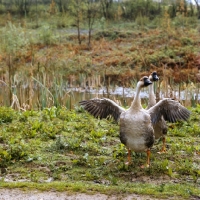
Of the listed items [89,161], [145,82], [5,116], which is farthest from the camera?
[5,116]

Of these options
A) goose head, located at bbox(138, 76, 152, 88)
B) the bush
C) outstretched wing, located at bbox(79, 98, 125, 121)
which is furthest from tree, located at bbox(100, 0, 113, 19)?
goose head, located at bbox(138, 76, 152, 88)

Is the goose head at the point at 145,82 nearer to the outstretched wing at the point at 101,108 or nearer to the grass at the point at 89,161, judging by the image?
the outstretched wing at the point at 101,108

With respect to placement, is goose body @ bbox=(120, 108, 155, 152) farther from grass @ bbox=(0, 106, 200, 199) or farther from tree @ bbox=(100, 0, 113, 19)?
tree @ bbox=(100, 0, 113, 19)

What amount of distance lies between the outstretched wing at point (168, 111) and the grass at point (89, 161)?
0.65 metres

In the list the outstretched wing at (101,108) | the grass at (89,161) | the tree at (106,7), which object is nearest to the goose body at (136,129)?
the grass at (89,161)

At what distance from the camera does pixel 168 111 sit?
6484 mm

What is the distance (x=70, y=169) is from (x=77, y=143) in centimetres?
95

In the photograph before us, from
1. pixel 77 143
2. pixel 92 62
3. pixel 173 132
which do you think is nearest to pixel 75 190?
pixel 77 143

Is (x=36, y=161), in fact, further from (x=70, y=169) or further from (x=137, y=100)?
(x=137, y=100)

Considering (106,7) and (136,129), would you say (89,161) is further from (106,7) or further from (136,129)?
(106,7)

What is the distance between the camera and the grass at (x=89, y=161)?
17.3 feet

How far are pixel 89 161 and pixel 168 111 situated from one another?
5.15ft

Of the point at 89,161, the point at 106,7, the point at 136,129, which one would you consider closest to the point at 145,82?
the point at 136,129

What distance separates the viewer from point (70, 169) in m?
5.96
